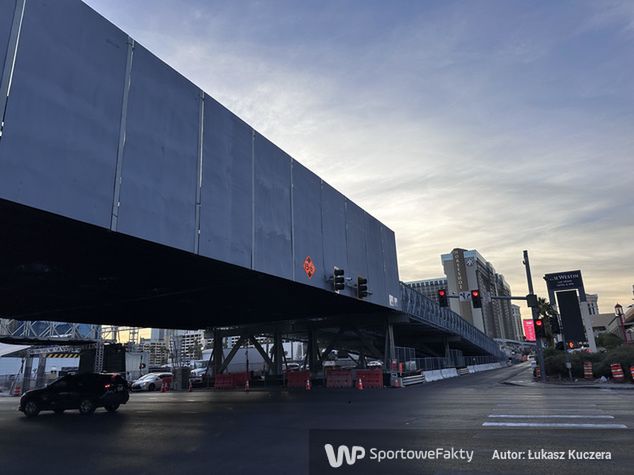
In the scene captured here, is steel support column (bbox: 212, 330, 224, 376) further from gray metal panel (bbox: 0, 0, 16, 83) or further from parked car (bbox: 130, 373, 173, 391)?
gray metal panel (bbox: 0, 0, 16, 83)

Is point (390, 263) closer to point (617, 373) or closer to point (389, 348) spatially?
point (389, 348)

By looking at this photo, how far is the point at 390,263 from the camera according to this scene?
34.0 meters

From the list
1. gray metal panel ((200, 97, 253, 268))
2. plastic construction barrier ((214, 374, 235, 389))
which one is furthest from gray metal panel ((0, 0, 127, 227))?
plastic construction barrier ((214, 374, 235, 389))

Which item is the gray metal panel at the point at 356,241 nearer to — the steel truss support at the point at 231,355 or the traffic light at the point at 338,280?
the traffic light at the point at 338,280

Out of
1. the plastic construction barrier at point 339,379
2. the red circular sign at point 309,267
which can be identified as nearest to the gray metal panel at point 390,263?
the plastic construction barrier at point 339,379

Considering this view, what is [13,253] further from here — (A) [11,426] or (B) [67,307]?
(B) [67,307]

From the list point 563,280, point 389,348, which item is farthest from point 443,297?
point 563,280

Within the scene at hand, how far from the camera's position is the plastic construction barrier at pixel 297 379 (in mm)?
33875

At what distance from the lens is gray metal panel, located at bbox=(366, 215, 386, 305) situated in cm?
3031

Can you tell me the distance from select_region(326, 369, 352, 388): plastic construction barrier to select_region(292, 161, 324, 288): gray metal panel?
11531 millimetres

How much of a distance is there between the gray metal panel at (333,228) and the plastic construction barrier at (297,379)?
10285 millimetres

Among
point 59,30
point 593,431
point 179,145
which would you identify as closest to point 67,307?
point 179,145

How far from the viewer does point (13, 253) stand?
16281 mm

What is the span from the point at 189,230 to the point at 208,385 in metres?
30.0
